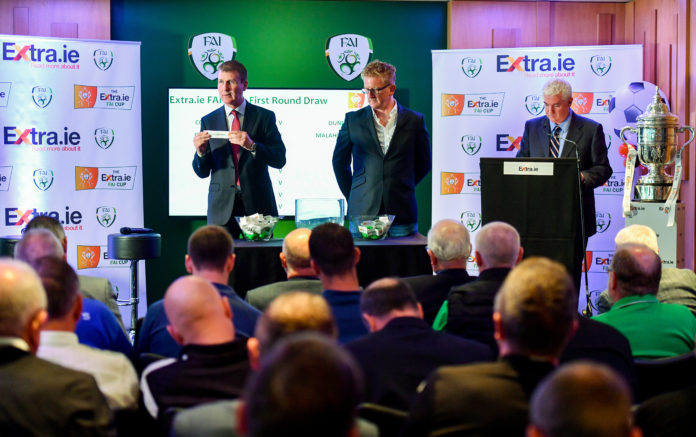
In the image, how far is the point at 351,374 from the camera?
1154mm

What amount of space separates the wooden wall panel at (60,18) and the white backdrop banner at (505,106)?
2.83 meters

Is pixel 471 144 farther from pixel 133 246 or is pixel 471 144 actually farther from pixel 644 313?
pixel 644 313

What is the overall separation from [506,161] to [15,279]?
10.9 feet

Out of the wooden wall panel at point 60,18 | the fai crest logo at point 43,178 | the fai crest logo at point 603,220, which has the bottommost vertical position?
the fai crest logo at point 603,220

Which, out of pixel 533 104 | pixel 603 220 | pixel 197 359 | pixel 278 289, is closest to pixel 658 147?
pixel 603 220

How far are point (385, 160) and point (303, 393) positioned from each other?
4.14m

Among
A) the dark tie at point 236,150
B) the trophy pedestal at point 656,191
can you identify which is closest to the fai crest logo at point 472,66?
the trophy pedestal at point 656,191

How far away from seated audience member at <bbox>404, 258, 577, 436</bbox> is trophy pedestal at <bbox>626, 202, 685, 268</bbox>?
11.7 ft

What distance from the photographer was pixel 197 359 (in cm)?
207

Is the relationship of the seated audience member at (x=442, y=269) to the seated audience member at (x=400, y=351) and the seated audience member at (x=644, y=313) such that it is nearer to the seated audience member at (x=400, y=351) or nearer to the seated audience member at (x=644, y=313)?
the seated audience member at (x=644, y=313)

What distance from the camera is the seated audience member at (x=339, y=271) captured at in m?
2.87

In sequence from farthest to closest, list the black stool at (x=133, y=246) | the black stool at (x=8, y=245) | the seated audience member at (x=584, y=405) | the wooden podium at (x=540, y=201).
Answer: the black stool at (x=133, y=246), the black stool at (x=8, y=245), the wooden podium at (x=540, y=201), the seated audience member at (x=584, y=405)

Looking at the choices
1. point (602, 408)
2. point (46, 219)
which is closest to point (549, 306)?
point (602, 408)

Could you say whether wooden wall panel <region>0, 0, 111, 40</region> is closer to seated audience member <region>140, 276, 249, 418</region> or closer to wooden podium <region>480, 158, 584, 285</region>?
wooden podium <region>480, 158, 584, 285</region>
